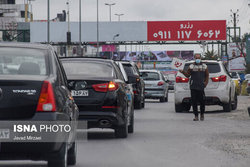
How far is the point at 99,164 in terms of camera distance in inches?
397

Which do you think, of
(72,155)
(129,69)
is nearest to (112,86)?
(72,155)

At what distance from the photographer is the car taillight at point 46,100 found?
7.51m

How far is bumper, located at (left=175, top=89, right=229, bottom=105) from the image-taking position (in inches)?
925

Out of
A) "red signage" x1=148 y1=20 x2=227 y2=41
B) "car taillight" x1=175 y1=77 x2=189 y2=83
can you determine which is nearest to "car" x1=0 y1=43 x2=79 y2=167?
"car taillight" x1=175 y1=77 x2=189 y2=83

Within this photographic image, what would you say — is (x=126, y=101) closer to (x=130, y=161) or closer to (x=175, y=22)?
(x=130, y=161)

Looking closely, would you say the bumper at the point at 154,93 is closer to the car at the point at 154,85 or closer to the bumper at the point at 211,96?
the car at the point at 154,85

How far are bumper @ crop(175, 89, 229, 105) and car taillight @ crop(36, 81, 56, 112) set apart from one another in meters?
16.2

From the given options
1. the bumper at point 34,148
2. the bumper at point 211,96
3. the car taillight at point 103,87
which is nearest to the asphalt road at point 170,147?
the car taillight at point 103,87

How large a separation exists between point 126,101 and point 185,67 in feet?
A: 32.0

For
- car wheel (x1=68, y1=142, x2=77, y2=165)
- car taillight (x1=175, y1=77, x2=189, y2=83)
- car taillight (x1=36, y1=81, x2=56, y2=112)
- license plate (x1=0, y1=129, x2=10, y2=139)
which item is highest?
car taillight (x1=36, y1=81, x2=56, y2=112)

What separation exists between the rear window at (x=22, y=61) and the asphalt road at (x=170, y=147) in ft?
6.97

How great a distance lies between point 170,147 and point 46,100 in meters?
5.25

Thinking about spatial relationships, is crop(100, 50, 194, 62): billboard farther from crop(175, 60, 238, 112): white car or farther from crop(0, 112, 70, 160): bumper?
crop(0, 112, 70, 160): bumper

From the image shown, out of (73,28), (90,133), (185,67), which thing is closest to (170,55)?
(73,28)
